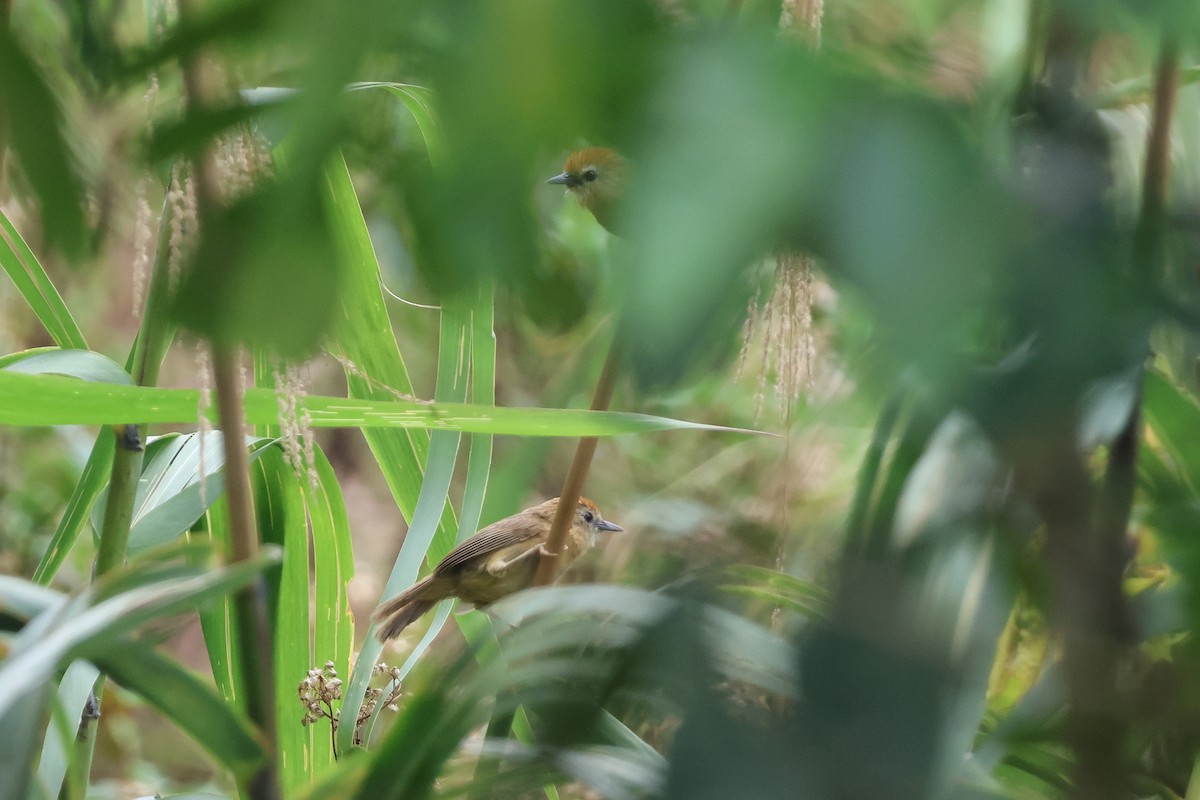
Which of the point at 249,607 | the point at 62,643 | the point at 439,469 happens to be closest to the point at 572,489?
the point at 439,469

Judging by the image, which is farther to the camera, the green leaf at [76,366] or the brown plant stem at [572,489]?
the green leaf at [76,366]

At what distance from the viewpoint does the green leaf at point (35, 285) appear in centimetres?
111

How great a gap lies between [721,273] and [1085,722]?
0.19m

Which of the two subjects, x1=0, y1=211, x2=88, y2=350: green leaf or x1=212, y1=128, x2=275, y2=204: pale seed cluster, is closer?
x1=212, y1=128, x2=275, y2=204: pale seed cluster

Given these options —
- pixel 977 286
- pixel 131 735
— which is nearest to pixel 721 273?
pixel 977 286

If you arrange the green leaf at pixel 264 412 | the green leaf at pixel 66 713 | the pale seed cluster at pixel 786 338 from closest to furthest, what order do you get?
the pale seed cluster at pixel 786 338 → the green leaf at pixel 264 412 → the green leaf at pixel 66 713

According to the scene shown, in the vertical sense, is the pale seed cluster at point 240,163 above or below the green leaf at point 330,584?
above

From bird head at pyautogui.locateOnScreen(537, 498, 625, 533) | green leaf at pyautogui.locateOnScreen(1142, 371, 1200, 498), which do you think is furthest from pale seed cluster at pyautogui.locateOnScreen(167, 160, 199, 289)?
bird head at pyautogui.locateOnScreen(537, 498, 625, 533)

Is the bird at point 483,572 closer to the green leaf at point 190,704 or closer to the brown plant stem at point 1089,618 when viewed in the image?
the green leaf at point 190,704


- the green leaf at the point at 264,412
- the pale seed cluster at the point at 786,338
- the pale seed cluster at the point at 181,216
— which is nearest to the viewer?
the pale seed cluster at the point at 181,216

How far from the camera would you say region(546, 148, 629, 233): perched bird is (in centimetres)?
28

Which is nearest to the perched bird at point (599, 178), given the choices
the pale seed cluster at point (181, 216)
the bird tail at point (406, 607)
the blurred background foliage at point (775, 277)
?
the blurred background foliage at point (775, 277)

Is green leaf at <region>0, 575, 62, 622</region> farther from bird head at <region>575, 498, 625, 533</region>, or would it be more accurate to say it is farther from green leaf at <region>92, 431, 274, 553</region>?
bird head at <region>575, 498, 625, 533</region>

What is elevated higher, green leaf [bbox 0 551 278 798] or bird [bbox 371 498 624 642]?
bird [bbox 371 498 624 642]
